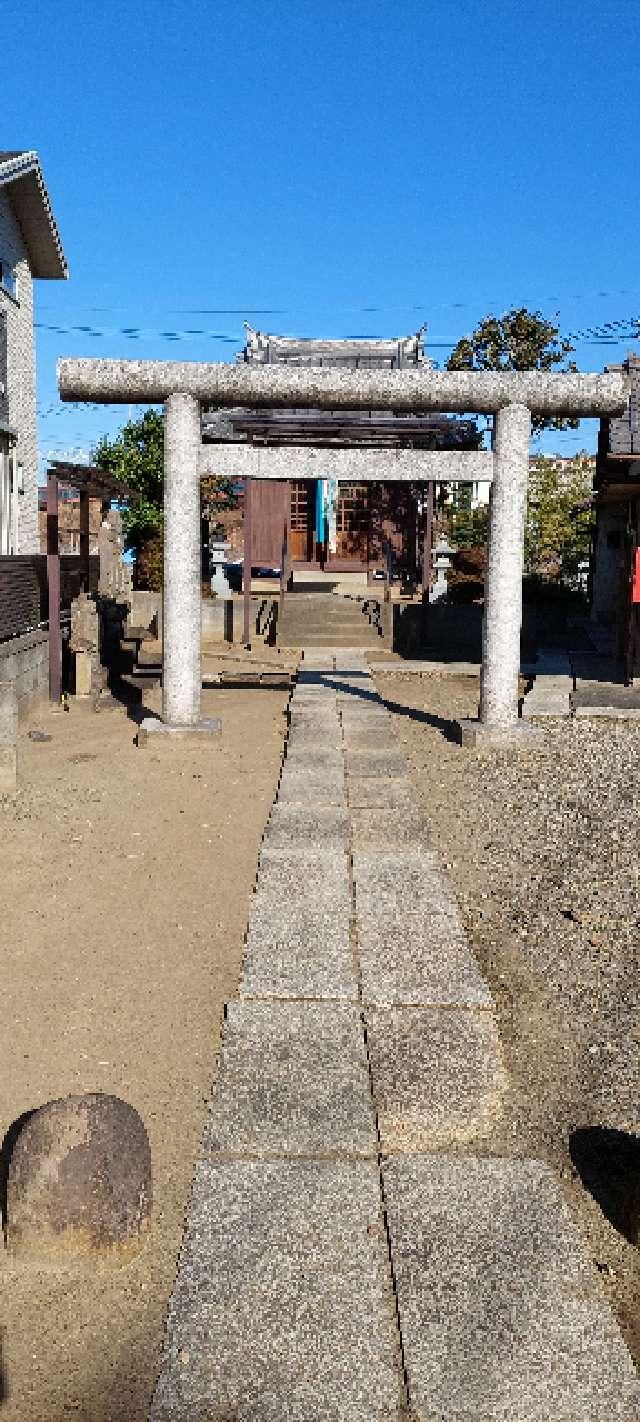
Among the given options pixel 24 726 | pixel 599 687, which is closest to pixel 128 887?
pixel 24 726

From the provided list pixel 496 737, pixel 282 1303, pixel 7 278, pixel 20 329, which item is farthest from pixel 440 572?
pixel 282 1303

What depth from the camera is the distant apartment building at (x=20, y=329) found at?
15.3 metres

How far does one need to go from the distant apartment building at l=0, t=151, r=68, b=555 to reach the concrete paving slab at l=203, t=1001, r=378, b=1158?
522 inches

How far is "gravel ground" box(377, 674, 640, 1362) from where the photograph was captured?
120 inches

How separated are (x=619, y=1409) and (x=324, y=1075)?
149cm

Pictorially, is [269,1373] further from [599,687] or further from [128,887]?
[599,687]

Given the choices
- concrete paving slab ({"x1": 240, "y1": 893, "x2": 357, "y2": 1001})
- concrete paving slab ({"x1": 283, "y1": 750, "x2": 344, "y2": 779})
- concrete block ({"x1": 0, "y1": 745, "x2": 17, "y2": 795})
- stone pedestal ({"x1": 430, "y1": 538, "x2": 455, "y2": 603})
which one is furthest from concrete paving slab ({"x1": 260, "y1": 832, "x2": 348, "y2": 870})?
stone pedestal ({"x1": 430, "y1": 538, "x2": 455, "y2": 603})

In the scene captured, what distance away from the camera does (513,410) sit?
919cm

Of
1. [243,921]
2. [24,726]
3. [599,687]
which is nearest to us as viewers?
[243,921]

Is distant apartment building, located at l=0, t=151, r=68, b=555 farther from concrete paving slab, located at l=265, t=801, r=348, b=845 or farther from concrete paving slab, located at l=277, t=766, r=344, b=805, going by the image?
concrete paving slab, located at l=265, t=801, r=348, b=845

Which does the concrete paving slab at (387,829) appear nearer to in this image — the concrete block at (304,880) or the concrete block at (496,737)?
the concrete block at (304,880)

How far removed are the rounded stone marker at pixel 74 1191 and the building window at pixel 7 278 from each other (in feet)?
50.2

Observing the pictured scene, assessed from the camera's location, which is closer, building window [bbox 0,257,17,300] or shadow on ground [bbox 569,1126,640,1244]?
shadow on ground [bbox 569,1126,640,1244]

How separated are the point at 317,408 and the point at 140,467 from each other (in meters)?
14.1
